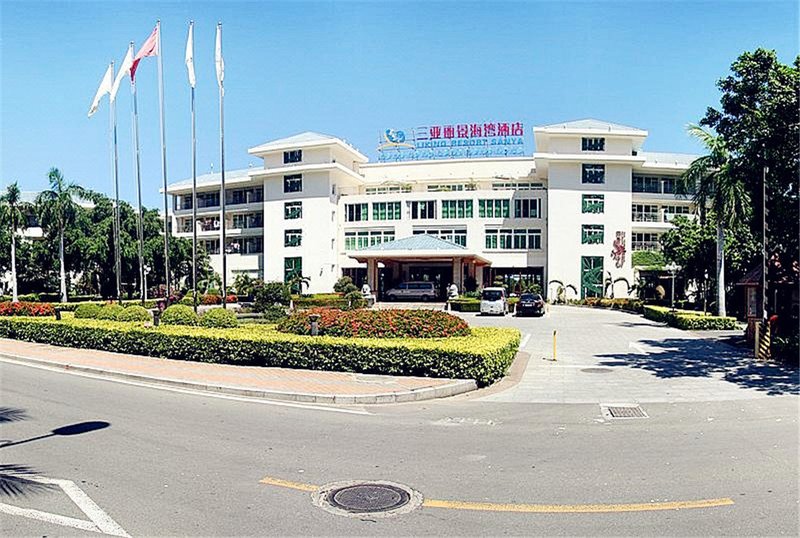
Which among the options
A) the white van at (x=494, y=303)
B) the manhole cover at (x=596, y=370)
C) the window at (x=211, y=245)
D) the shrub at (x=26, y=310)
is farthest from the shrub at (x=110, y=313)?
the window at (x=211, y=245)

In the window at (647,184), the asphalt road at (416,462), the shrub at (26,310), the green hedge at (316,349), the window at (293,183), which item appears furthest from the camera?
the window at (293,183)

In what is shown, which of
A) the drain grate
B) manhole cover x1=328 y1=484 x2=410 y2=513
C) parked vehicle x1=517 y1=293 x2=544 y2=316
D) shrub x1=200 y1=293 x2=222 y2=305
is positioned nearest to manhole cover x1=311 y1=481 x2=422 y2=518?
manhole cover x1=328 y1=484 x2=410 y2=513

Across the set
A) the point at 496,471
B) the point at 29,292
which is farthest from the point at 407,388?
the point at 29,292

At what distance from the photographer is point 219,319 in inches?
721

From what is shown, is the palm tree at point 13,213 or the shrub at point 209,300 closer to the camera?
the shrub at point 209,300

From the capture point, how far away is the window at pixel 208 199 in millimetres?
67062

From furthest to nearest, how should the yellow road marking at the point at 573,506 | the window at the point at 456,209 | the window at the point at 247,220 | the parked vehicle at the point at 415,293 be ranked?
1. the window at the point at 247,220
2. the window at the point at 456,209
3. the parked vehicle at the point at 415,293
4. the yellow road marking at the point at 573,506

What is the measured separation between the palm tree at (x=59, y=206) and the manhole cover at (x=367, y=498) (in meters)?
49.0

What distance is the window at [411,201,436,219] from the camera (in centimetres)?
5891

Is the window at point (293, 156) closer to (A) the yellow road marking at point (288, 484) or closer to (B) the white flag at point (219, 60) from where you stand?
(B) the white flag at point (219, 60)

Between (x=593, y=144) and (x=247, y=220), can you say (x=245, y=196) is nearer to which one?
(x=247, y=220)

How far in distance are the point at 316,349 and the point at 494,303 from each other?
2584 centimetres

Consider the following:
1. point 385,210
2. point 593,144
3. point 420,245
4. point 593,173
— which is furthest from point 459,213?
point 593,144

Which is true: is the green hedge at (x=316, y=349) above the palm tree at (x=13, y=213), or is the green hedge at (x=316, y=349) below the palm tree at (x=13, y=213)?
below
